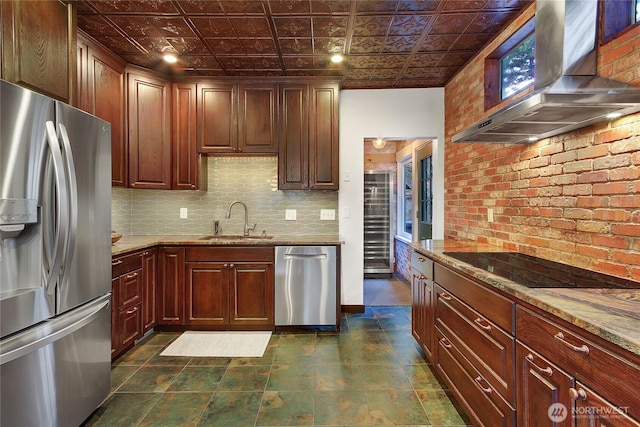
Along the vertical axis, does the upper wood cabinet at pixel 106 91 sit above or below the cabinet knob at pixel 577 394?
above

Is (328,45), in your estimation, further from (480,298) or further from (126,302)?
(126,302)

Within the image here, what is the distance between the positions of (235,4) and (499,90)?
7.52 feet

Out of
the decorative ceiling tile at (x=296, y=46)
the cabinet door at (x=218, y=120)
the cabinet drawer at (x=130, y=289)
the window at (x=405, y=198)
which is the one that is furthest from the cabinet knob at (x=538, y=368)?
the window at (x=405, y=198)

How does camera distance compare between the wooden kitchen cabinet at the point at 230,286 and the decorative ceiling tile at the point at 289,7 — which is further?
the wooden kitchen cabinet at the point at 230,286

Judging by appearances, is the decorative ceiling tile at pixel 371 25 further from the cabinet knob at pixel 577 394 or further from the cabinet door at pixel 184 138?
the cabinet knob at pixel 577 394

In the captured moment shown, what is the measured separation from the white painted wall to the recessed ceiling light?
1.81m

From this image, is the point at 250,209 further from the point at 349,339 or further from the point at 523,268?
the point at 523,268

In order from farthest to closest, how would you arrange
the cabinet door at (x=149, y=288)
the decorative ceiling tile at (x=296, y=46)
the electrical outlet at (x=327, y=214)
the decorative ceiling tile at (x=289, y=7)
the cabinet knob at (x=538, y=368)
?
1. the electrical outlet at (x=327, y=214)
2. the cabinet door at (x=149, y=288)
3. the decorative ceiling tile at (x=296, y=46)
4. the decorative ceiling tile at (x=289, y=7)
5. the cabinet knob at (x=538, y=368)

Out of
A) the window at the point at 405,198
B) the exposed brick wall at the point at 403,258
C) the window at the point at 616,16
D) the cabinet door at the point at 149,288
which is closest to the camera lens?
the window at the point at 616,16

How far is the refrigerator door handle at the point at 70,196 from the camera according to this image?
154 cm

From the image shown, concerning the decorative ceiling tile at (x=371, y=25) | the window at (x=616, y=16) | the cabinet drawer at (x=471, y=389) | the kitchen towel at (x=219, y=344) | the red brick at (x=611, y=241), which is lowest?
the kitchen towel at (x=219, y=344)

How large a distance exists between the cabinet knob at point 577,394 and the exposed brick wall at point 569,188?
80 cm

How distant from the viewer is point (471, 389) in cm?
166

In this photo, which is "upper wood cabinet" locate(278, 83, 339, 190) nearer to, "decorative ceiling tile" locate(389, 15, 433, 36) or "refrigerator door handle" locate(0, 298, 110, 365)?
"decorative ceiling tile" locate(389, 15, 433, 36)
